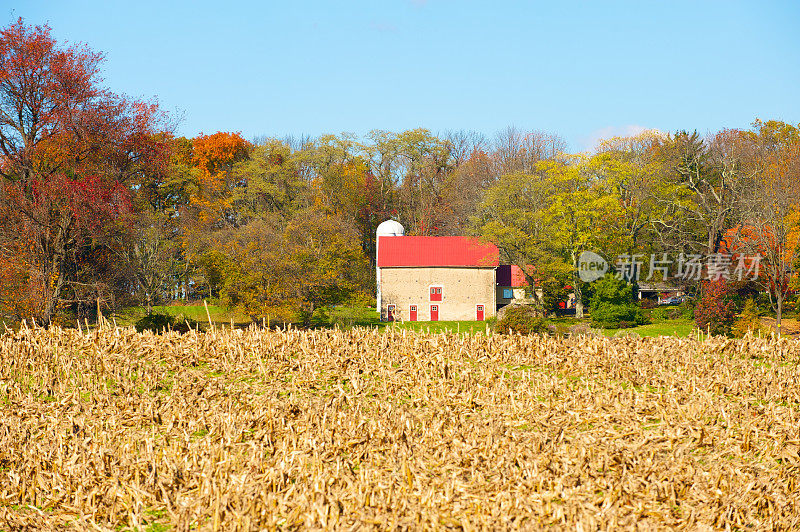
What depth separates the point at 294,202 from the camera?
233 feet

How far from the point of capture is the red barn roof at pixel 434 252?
5672 cm

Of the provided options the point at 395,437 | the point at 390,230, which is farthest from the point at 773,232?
the point at 395,437

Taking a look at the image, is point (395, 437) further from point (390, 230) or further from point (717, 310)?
point (390, 230)

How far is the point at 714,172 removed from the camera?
2237 inches

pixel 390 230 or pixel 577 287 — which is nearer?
pixel 577 287

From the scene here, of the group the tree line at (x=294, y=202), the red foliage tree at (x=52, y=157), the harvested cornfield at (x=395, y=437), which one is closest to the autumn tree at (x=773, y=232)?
the tree line at (x=294, y=202)

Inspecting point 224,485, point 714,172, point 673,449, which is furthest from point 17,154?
point 714,172

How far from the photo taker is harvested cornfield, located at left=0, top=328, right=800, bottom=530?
28.3 ft

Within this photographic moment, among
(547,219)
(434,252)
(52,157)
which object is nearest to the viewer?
(52,157)

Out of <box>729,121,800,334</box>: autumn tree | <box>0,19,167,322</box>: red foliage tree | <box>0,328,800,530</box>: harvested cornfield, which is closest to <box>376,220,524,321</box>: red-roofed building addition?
<box>729,121,800,334</box>: autumn tree

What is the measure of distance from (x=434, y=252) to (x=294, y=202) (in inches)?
757

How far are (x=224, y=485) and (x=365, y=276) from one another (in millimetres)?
53024

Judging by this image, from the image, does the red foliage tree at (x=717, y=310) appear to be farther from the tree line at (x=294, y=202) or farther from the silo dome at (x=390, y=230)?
the silo dome at (x=390, y=230)

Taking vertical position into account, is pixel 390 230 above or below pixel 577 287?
Result: above
